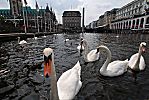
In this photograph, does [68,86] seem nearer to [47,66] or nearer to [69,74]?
[69,74]

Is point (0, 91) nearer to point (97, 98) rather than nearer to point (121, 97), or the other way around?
point (97, 98)

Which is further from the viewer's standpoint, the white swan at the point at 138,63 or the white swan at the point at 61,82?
the white swan at the point at 138,63

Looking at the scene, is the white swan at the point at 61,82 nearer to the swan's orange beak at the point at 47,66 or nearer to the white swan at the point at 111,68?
the swan's orange beak at the point at 47,66

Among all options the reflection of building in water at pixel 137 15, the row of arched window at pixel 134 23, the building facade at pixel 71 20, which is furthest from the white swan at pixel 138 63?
the building facade at pixel 71 20

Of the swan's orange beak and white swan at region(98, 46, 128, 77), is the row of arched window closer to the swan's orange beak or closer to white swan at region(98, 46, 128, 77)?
white swan at region(98, 46, 128, 77)

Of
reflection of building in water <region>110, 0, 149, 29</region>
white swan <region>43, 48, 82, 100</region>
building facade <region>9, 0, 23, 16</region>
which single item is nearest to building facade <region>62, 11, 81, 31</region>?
reflection of building in water <region>110, 0, 149, 29</region>

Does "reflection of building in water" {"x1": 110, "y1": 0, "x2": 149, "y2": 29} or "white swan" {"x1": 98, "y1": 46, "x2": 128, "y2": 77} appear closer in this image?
"white swan" {"x1": 98, "y1": 46, "x2": 128, "y2": 77}

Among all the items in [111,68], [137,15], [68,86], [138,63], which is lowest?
[68,86]

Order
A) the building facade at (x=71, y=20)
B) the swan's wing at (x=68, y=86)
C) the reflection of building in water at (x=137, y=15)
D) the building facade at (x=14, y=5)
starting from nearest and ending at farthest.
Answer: the swan's wing at (x=68, y=86)
the building facade at (x=14, y=5)
the reflection of building in water at (x=137, y=15)
the building facade at (x=71, y=20)

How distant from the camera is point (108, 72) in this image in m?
6.66

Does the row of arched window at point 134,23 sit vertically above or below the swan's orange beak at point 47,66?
above

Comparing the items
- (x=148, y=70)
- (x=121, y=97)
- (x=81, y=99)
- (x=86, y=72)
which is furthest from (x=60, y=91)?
(x=148, y=70)

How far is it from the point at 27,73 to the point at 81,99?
12.5 feet

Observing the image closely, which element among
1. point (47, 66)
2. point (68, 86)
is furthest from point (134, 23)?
point (47, 66)
